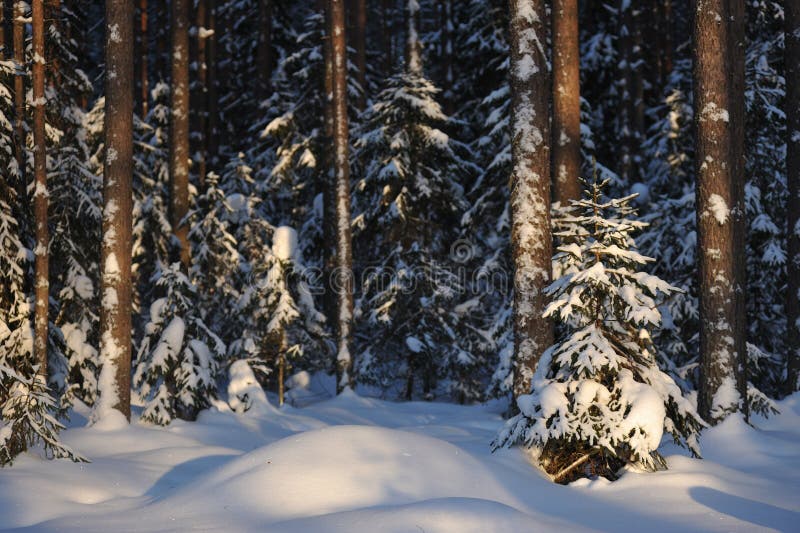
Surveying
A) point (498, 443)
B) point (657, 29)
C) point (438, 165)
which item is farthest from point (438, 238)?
point (657, 29)

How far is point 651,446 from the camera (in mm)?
7129

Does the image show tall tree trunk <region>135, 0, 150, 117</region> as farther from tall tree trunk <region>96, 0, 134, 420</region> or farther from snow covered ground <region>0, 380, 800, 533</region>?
snow covered ground <region>0, 380, 800, 533</region>

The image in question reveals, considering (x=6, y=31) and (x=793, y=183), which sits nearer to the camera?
(x=793, y=183)

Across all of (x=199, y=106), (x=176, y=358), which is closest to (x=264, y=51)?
(x=199, y=106)

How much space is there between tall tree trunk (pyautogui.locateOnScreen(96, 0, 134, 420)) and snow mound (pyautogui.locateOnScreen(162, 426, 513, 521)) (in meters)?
5.00

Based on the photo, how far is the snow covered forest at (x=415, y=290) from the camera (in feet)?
22.5

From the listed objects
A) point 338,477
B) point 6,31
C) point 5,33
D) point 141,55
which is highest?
point 141,55

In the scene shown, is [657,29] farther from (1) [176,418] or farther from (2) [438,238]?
(1) [176,418]

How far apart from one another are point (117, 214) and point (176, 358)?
277 centimetres

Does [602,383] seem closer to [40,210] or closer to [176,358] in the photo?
[176,358]

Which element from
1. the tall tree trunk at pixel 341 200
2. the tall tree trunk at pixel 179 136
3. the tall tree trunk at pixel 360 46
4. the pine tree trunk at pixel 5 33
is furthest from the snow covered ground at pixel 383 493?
the tall tree trunk at pixel 360 46

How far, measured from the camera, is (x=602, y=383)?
764 cm

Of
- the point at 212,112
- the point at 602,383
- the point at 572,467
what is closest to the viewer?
the point at 572,467

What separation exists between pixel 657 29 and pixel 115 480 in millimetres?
27894
